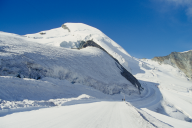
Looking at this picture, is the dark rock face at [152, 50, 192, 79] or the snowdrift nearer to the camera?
the snowdrift

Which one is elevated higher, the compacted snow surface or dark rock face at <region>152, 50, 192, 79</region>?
dark rock face at <region>152, 50, 192, 79</region>

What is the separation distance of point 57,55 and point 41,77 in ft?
15.3

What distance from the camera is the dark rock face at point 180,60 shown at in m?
77.3

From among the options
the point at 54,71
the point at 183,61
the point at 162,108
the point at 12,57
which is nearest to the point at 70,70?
the point at 54,71

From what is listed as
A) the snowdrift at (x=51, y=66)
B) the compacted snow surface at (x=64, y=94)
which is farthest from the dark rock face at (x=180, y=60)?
the snowdrift at (x=51, y=66)

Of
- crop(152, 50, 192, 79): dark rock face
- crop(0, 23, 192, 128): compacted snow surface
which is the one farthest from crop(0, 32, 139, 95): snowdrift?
crop(152, 50, 192, 79): dark rock face

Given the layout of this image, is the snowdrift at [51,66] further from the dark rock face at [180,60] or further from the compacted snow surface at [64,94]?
the dark rock face at [180,60]

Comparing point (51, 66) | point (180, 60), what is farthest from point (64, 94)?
point (180, 60)

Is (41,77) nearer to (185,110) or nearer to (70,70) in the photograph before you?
(70,70)

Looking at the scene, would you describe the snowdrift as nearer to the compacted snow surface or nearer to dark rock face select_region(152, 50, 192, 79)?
the compacted snow surface

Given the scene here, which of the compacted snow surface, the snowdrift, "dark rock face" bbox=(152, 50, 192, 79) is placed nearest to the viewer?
the compacted snow surface

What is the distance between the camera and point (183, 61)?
266 ft

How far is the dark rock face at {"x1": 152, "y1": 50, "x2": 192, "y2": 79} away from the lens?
7731 cm

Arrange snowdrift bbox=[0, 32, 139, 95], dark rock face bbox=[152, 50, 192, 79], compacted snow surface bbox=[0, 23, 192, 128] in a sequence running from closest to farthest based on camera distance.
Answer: compacted snow surface bbox=[0, 23, 192, 128]
snowdrift bbox=[0, 32, 139, 95]
dark rock face bbox=[152, 50, 192, 79]
